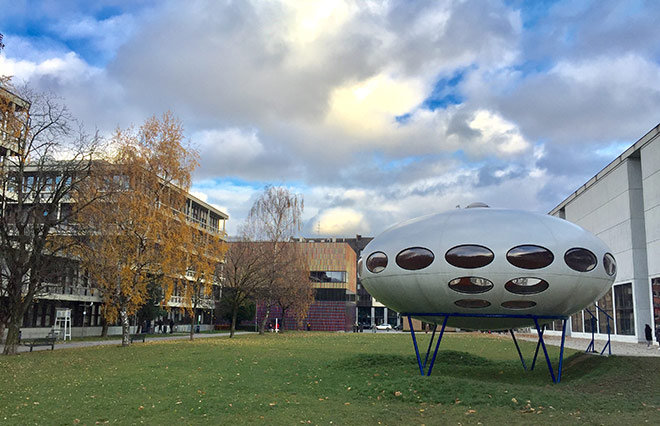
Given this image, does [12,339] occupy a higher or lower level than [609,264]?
lower

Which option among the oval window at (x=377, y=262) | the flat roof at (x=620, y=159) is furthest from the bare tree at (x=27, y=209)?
the flat roof at (x=620, y=159)

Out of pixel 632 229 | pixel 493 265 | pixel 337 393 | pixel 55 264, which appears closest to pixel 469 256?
pixel 493 265

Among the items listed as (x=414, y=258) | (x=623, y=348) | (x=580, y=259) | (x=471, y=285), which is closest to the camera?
(x=471, y=285)

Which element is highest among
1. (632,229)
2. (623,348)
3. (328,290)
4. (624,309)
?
(632,229)

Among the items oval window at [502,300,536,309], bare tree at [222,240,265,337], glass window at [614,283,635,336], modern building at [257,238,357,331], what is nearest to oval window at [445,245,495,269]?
oval window at [502,300,536,309]

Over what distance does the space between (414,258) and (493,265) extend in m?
2.01

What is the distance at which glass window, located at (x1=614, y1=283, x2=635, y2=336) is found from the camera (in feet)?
155

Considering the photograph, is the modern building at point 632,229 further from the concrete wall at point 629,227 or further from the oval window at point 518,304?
the oval window at point 518,304

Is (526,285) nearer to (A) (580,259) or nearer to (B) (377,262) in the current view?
(A) (580,259)

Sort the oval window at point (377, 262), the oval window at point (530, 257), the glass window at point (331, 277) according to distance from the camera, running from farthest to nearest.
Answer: the glass window at point (331, 277)
the oval window at point (377, 262)
the oval window at point (530, 257)

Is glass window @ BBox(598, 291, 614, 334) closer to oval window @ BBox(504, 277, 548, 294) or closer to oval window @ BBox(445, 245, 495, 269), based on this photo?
oval window @ BBox(504, 277, 548, 294)

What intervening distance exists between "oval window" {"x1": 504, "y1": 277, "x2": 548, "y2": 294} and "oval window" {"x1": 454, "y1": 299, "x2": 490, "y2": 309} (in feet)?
2.51

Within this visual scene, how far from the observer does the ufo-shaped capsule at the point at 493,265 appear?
1352 cm

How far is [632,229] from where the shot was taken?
47594mm
